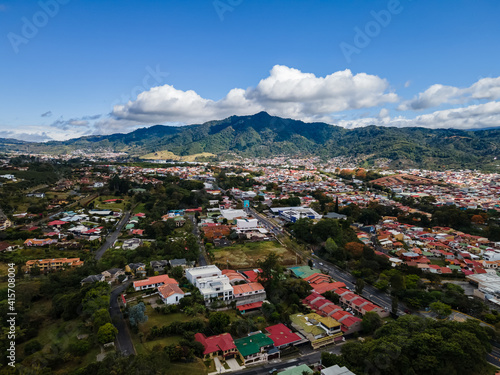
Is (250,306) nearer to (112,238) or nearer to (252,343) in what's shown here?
(252,343)

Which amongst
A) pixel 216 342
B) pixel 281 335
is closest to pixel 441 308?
pixel 281 335

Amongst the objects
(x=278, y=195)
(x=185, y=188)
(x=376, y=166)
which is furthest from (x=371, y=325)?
(x=376, y=166)

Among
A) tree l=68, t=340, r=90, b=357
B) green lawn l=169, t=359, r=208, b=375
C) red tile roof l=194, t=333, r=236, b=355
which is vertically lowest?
green lawn l=169, t=359, r=208, b=375

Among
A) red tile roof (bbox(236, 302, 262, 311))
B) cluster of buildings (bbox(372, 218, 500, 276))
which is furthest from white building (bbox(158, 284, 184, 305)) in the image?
cluster of buildings (bbox(372, 218, 500, 276))

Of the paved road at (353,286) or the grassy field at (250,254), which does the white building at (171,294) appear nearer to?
the grassy field at (250,254)

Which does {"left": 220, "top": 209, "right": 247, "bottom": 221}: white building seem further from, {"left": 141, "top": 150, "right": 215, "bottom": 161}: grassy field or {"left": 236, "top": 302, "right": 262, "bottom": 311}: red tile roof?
{"left": 141, "top": 150, "right": 215, "bottom": 161}: grassy field

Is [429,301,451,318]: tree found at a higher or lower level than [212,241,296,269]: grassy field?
higher
